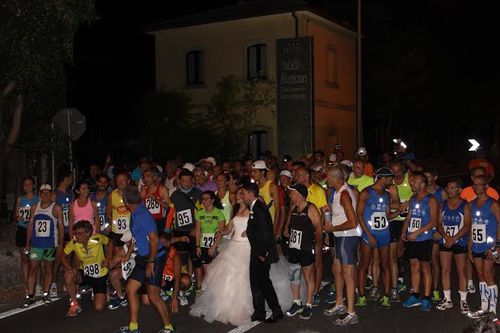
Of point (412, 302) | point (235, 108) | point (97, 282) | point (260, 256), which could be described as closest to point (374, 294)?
point (412, 302)

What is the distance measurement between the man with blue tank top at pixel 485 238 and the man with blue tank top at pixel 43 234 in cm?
567

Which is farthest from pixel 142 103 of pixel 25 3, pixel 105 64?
pixel 25 3

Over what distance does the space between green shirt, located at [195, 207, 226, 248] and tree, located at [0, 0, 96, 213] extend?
470 cm

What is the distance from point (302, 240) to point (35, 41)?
20.9ft

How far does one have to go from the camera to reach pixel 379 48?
36.7 m

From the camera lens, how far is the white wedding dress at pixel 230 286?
8047mm

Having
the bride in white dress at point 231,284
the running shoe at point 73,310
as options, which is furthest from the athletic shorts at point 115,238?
the bride in white dress at point 231,284

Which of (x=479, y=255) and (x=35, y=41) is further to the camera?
(x=35, y=41)

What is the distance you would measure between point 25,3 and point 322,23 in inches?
796

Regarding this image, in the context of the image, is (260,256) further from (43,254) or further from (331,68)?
(331,68)

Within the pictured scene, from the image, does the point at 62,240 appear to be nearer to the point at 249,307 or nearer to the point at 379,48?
the point at 249,307

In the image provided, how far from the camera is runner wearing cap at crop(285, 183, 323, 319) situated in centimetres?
816

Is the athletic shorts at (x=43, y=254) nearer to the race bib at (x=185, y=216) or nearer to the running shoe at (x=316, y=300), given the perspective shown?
the race bib at (x=185, y=216)

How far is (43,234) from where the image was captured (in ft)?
30.2
